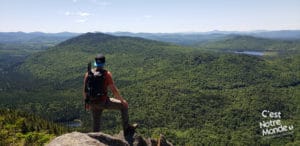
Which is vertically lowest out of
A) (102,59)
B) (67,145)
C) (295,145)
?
(295,145)

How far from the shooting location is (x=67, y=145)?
13.4m

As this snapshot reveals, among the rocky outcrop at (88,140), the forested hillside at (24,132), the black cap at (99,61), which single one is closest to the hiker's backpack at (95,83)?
the black cap at (99,61)

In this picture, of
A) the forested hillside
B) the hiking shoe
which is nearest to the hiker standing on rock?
the hiking shoe

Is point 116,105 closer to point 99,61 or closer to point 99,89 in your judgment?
point 99,89

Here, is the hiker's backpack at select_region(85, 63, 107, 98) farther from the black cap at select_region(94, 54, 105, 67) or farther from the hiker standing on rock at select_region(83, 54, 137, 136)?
the black cap at select_region(94, 54, 105, 67)

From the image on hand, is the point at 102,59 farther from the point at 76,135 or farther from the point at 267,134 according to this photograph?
the point at 267,134

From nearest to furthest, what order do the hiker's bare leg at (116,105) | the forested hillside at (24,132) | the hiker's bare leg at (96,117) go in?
the hiker's bare leg at (116,105) < the hiker's bare leg at (96,117) < the forested hillside at (24,132)

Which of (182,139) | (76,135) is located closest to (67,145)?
(76,135)

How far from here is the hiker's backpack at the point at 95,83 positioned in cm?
1652

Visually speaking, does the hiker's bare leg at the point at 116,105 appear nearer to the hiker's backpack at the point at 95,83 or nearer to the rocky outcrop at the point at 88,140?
the hiker's backpack at the point at 95,83

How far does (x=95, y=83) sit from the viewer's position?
1658 centimetres

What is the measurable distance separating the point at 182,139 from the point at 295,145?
56.0 meters

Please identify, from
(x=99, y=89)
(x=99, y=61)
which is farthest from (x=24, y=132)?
(x=99, y=61)

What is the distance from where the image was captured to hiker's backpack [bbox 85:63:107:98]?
16.5 metres
